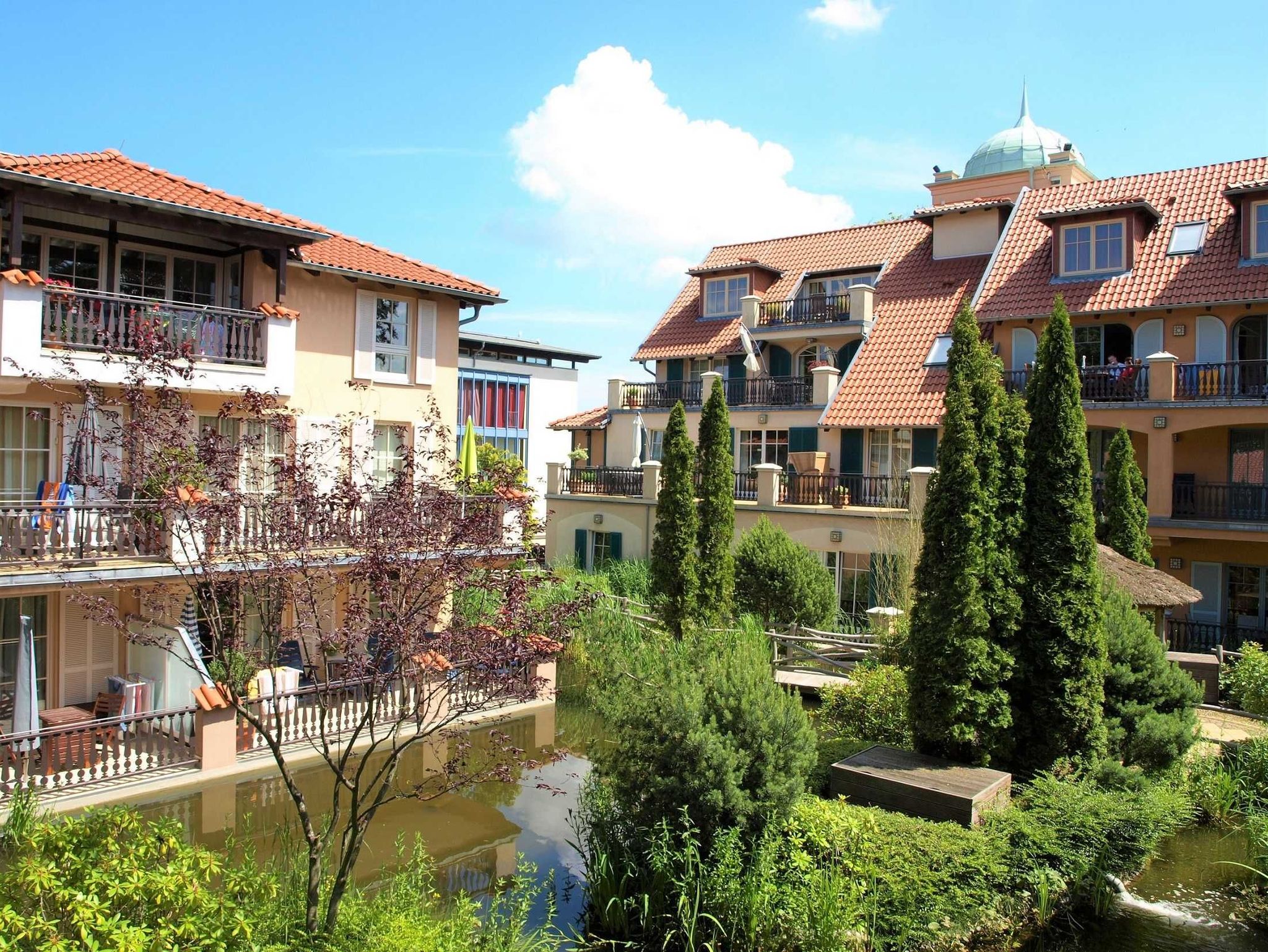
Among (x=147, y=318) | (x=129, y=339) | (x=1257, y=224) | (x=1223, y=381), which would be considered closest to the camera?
(x=129, y=339)

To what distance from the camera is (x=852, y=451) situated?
1067 inches

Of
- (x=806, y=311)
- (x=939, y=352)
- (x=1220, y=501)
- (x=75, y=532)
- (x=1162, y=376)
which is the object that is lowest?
(x=75, y=532)

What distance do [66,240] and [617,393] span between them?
19802 millimetres

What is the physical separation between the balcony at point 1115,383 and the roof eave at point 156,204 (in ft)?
53.0

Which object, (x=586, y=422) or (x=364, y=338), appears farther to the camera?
(x=586, y=422)

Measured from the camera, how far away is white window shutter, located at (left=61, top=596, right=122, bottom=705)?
1499 cm

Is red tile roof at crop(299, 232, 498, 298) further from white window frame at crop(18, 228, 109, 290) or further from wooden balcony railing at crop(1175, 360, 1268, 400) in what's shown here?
wooden balcony railing at crop(1175, 360, 1268, 400)

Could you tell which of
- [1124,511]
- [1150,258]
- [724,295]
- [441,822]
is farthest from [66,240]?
[1150,258]

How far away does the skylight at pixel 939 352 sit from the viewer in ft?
88.0

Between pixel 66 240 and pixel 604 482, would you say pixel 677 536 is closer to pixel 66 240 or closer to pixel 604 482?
pixel 66 240

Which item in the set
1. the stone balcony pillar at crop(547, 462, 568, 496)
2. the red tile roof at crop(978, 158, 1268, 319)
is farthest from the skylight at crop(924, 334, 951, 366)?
the stone balcony pillar at crop(547, 462, 568, 496)

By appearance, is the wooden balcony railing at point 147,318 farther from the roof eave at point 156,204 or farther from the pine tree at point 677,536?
the pine tree at point 677,536

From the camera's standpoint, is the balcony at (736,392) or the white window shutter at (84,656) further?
the balcony at (736,392)

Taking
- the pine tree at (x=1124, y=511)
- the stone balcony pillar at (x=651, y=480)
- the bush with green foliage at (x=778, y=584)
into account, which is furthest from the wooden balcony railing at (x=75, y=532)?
the pine tree at (x=1124, y=511)
